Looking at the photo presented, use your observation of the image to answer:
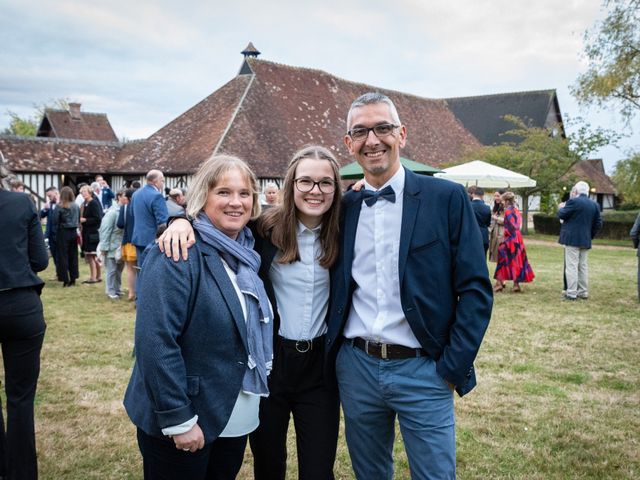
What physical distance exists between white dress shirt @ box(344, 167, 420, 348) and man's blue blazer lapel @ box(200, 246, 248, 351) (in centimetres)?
59

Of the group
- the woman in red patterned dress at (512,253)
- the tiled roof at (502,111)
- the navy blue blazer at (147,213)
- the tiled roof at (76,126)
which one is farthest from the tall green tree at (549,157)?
the tiled roof at (76,126)

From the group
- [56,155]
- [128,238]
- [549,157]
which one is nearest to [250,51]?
[56,155]

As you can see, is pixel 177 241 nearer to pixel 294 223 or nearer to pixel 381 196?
pixel 294 223

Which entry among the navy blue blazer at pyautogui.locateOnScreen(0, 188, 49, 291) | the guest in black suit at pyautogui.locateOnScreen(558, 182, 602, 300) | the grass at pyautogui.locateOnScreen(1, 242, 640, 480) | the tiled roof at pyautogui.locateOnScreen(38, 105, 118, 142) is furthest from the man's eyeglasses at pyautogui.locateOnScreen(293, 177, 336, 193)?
the tiled roof at pyautogui.locateOnScreen(38, 105, 118, 142)

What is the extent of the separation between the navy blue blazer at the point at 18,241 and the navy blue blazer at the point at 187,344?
1259mm

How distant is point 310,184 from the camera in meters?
2.55

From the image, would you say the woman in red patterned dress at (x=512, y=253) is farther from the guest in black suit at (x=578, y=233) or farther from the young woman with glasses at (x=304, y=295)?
the young woman with glasses at (x=304, y=295)

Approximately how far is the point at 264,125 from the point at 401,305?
22574 millimetres

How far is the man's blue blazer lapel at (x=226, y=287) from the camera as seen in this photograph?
2.16 meters

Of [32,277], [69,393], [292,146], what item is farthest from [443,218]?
[292,146]

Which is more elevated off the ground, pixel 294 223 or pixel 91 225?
pixel 294 223

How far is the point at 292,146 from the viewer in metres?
24.2

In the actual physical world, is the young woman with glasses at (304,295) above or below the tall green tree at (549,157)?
below

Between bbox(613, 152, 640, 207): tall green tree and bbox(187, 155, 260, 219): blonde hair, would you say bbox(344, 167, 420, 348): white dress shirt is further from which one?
bbox(613, 152, 640, 207): tall green tree
